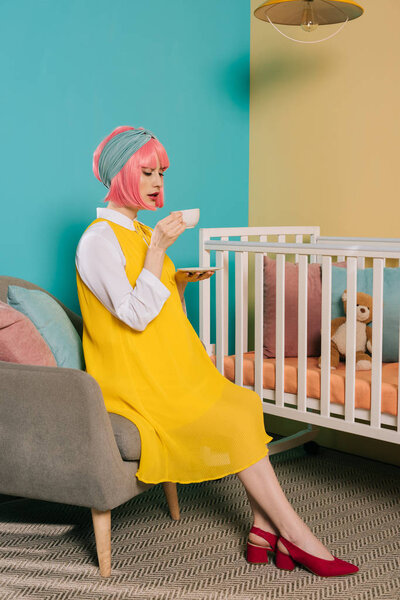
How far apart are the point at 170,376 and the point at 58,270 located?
0.79 meters

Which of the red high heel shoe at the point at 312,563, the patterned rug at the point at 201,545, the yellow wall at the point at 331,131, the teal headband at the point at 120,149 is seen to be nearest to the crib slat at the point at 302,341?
the patterned rug at the point at 201,545

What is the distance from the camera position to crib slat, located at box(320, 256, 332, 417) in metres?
1.99

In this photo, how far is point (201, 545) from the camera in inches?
76.1

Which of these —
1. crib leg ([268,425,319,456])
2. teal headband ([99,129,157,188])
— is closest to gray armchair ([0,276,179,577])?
teal headband ([99,129,157,188])

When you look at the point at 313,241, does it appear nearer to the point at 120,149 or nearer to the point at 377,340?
the point at 377,340

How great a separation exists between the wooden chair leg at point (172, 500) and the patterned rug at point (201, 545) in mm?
28

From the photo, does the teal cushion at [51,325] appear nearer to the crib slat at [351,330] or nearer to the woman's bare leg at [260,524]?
the woman's bare leg at [260,524]

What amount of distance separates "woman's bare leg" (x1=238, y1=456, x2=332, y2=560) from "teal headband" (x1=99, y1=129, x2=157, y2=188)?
0.89 meters

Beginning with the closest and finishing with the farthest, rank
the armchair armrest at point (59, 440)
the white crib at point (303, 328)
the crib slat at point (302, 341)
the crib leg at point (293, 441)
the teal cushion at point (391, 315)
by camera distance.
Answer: the armchair armrest at point (59, 440) → the white crib at point (303, 328) → the crib slat at point (302, 341) → the teal cushion at point (391, 315) → the crib leg at point (293, 441)

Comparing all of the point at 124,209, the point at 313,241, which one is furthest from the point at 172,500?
the point at 313,241

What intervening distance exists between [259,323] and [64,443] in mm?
850

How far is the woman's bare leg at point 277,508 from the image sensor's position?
172 centimetres

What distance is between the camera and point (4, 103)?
7.16ft

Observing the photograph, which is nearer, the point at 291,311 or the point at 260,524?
the point at 260,524
